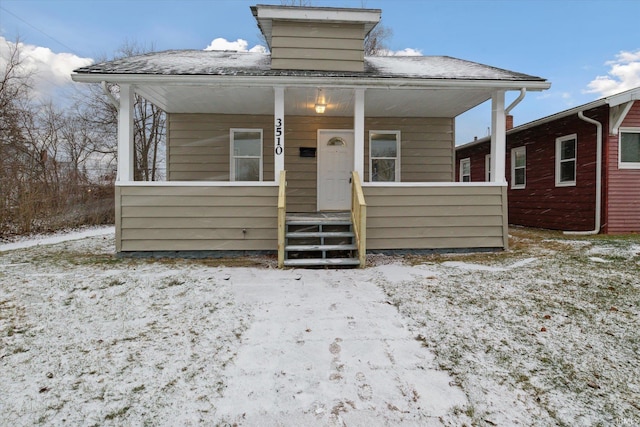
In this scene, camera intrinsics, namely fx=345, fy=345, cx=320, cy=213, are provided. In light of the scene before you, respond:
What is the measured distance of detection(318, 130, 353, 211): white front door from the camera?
7914mm

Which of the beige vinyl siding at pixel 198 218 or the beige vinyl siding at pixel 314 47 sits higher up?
the beige vinyl siding at pixel 314 47

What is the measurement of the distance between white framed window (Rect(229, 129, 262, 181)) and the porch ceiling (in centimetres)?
54

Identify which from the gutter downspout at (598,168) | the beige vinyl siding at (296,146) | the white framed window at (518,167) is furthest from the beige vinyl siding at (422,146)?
the white framed window at (518,167)

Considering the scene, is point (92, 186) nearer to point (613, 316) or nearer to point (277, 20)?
point (277, 20)

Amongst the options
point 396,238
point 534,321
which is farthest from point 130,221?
point 534,321

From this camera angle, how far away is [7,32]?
12531 millimetres

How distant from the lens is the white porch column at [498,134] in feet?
19.8

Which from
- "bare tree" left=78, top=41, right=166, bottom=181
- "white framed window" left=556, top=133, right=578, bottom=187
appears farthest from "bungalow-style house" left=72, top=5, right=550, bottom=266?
"bare tree" left=78, top=41, right=166, bottom=181

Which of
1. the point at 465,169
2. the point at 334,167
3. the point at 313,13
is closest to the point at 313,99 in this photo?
the point at 313,13

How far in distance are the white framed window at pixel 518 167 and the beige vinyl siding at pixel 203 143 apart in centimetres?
817

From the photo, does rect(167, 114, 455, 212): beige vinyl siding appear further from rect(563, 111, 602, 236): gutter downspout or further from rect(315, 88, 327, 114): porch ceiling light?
rect(563, 111, 602, 236): gutter downspout

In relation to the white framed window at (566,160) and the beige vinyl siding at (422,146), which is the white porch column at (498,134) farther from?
the white framed window at (566,160)

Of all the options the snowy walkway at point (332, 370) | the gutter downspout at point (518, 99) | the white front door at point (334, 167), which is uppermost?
the gutter downspout at point (518, 99)

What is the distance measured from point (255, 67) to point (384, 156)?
3484mm
